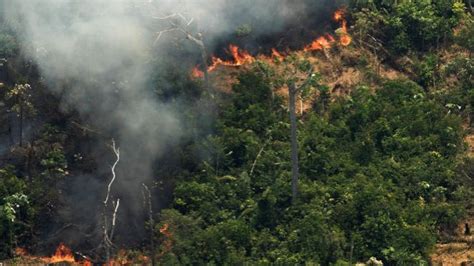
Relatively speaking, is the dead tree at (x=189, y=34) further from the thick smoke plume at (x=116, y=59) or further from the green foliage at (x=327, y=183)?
the green foliage at (x=327, y=183)

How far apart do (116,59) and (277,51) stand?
6.54m

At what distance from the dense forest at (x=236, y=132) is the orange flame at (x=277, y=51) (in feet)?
0.21

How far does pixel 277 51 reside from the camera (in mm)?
42406

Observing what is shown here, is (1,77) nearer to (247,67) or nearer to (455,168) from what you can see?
(247,67)

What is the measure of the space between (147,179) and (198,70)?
5597mm

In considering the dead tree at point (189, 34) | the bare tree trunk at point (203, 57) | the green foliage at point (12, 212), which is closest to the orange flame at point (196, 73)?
the dead tree at point (189, 34)

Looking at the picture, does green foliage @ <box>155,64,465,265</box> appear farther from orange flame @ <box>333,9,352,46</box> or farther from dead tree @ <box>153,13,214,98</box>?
orange flame @ <box>333,9,352,46</box>

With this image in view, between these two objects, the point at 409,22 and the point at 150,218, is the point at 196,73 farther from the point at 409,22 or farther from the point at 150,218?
the point at 409,22

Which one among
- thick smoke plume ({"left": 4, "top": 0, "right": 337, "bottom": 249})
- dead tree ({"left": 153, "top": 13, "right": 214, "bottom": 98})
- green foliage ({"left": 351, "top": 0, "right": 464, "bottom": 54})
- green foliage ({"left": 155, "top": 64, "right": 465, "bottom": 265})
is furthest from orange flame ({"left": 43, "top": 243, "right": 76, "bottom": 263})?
green foliage ({"left": 351, "top": 0, "right": 464, "bottom": 54})

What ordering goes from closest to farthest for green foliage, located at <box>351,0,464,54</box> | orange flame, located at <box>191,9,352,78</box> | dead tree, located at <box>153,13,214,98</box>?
1. dead tree, located at <box>153,13,214,98</box>
2. orange flame, located at <box>191,9,352,78</box>
3. green foliage, located at <box>351,0,464,54</box>

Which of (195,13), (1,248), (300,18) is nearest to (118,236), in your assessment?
(1,248)

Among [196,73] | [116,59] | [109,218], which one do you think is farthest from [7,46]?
[109,218]

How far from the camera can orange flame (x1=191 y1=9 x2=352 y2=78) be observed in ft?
136

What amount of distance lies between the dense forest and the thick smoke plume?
57 mm
